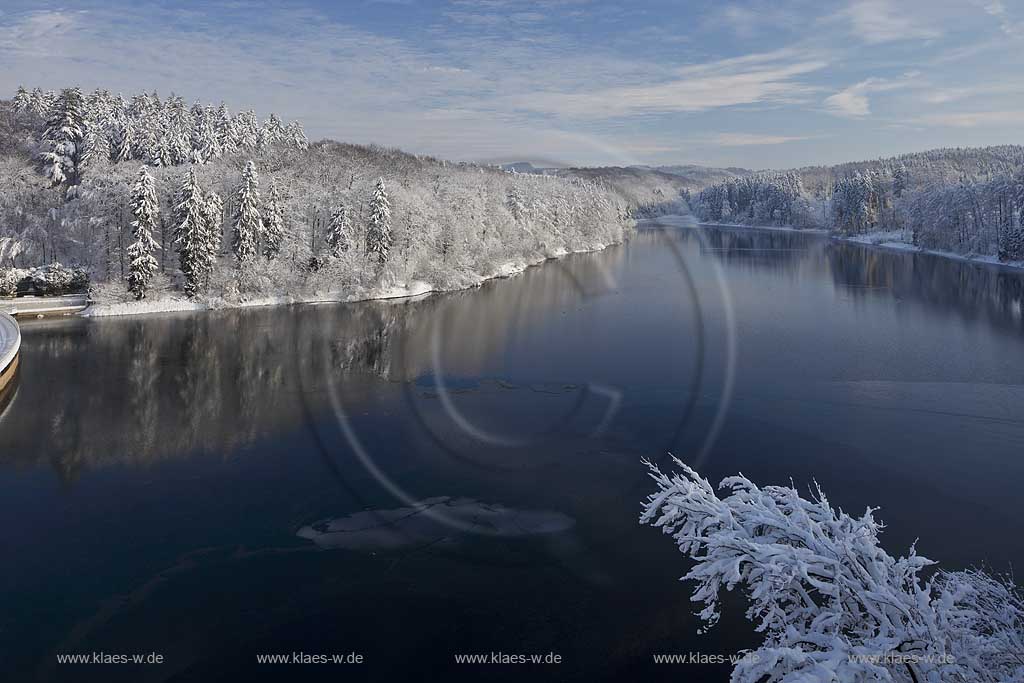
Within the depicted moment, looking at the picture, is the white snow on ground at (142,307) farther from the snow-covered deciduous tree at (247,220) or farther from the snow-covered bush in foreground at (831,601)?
the snow-covered bush in foreground at (831,601)

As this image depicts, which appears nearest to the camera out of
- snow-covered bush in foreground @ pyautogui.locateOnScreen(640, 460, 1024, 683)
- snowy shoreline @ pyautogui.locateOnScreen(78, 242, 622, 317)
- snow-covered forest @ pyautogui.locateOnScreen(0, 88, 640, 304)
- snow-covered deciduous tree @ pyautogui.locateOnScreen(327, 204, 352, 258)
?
snow-covered bush in foreground @ pyautogui.locateOnScreen(640, 460, 1024, 683)

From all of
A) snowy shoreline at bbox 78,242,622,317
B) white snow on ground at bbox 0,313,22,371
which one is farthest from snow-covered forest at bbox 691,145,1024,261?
white snow on ground at bbox 0,313,22,371

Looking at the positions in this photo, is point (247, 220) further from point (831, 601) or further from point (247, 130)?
point (831, 601)

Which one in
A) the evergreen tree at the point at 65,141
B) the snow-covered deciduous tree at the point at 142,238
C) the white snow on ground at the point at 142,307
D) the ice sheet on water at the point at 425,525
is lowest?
the ice sheet on water at the point at 425,525

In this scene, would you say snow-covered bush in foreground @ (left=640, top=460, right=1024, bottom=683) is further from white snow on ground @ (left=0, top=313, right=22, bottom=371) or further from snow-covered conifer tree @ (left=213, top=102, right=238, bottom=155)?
snow-covered conifer tree @ (left=213, top=102, right=238, bottom=155)

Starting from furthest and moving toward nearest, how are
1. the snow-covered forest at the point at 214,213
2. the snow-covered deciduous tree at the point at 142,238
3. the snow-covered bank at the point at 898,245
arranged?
the snow-covered bank at the point at 898,245, the snow-covered forest at the point at 214,213, the snow-covered deciduous tree at the point at 142,238

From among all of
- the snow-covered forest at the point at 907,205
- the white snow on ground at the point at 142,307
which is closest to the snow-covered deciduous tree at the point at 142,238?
the white snow on ground at the point at 142,307
